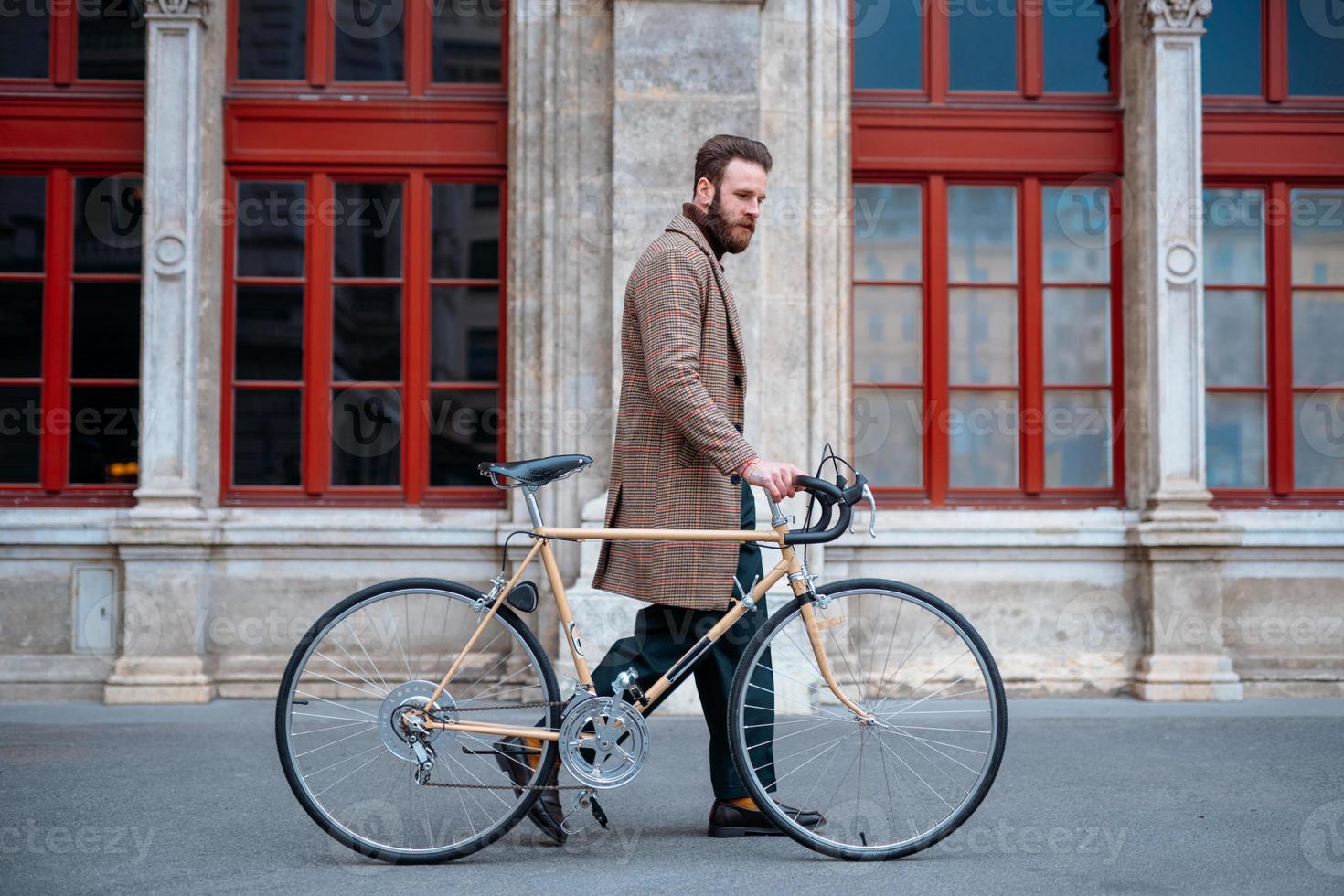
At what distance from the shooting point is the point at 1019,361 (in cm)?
803

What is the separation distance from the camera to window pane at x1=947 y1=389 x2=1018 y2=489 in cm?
799

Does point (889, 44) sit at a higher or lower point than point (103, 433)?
higher

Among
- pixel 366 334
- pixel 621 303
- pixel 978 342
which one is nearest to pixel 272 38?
pixel 366 334

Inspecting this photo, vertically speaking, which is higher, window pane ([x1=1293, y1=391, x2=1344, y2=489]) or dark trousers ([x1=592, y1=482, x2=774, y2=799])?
window pane ([x1=1293, y1=391, x2=1344, y2=489])

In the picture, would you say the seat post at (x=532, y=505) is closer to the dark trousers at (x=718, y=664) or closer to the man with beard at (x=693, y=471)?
the man with beard at (x=693, y=471)

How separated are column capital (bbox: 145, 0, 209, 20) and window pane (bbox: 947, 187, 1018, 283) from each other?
14.5 feet

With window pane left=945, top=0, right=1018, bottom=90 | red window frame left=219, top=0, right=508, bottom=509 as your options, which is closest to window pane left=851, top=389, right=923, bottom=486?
window pane left=945, top=0, right=1018, bottom=90

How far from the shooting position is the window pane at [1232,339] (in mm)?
8094

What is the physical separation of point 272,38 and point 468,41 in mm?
1147

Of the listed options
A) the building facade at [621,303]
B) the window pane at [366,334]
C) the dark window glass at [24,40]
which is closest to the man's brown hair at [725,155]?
the building facade at [621,303]

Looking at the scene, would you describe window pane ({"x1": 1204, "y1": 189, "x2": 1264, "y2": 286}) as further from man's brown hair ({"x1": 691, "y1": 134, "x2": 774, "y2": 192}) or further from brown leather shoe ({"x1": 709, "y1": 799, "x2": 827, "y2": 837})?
brown leather shoe ({"x1": 709, "y1": 799, "x2": 827, "y2": 837})

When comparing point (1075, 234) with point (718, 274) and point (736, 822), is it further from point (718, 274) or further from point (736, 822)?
point (736, 822)

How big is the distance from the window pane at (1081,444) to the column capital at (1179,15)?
2.12 m

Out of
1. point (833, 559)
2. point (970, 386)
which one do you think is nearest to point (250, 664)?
point (833, 559)
